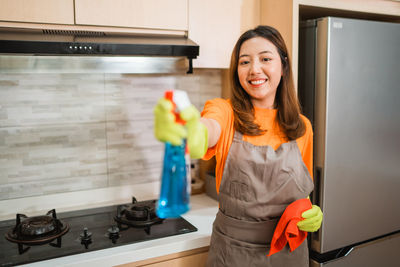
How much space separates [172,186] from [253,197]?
605 millimetres

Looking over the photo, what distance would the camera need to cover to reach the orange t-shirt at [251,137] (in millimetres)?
1087

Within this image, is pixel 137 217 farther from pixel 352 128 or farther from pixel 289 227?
pixel 352 128

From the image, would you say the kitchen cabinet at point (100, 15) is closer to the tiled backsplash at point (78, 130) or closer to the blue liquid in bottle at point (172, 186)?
the tiled backsplash at point (78, 130)

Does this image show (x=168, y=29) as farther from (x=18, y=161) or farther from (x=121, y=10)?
(x=18, y=161)

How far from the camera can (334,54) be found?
4.40 ft

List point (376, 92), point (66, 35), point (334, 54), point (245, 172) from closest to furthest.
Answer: point (245, 172) → point (66, 35) → point (334, 54) → point (376, 92)

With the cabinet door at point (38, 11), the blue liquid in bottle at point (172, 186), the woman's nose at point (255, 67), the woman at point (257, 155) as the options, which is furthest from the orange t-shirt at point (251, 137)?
the cabinet door at point (38, 11)

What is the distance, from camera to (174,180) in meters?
0.56

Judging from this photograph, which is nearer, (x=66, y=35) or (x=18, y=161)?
(x=66, y=35)

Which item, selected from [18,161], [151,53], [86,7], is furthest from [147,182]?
[86,7]

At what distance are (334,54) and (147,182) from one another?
1033mm

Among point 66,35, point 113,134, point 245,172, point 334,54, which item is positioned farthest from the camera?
point 113,134

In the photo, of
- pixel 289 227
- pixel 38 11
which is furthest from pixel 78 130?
pixel 289 227

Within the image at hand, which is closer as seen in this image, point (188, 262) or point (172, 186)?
point (172, 186)
